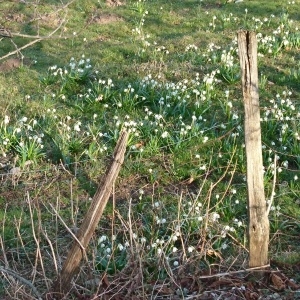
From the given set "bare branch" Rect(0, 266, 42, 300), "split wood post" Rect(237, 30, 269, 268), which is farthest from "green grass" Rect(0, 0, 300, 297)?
"split wood post" Rect(237, 30, 269, 268)

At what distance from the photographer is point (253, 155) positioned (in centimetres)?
457

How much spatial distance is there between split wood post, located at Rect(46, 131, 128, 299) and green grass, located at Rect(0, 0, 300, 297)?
0.24 meters

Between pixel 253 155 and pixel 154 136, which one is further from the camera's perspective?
pixel 154 136

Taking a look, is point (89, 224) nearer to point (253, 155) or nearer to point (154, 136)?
point (253, 155)

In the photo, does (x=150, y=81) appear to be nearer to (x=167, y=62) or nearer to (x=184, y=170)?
(x=167, y=62)

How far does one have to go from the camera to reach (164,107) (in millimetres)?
7461

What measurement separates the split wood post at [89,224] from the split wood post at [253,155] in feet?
3.03

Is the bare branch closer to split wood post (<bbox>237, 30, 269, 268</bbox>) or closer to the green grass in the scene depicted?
the green grass

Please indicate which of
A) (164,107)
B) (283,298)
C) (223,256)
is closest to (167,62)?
(164,107)

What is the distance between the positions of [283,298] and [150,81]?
385cm

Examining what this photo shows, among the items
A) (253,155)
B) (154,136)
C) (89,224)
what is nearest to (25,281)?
(89,224)

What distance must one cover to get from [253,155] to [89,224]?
123 cm

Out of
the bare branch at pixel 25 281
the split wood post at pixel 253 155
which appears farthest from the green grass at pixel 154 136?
the split wood post at pixel 253 155

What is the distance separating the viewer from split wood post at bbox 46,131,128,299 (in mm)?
4180
